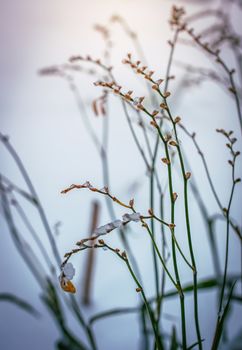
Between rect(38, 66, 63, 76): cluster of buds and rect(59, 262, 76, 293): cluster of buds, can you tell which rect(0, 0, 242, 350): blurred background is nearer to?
rect(38, 66, 63, 76): cluster of buds

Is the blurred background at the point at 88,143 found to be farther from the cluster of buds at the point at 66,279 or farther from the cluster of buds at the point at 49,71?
the cluster of buds at the point at 66,279

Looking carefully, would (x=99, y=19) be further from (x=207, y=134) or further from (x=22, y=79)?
(x=207, y=134)

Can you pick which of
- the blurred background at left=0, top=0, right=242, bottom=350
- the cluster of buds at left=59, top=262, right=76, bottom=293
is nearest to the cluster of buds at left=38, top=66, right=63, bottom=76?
the blurred background at left=0, top=0, right=242, bottom=350

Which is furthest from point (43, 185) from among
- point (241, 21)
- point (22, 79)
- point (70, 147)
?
point (241, 21)

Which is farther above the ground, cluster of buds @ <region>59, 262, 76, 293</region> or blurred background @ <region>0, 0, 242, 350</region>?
blurred background @ <region>0, 0, 242, 350</region>

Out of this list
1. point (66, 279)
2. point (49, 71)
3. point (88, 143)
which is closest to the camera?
point (66, 279)

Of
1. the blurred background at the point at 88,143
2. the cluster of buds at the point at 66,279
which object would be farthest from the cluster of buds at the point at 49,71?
the cluster of buds at the point at 66,279

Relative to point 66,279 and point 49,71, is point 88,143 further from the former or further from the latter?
point 66,279

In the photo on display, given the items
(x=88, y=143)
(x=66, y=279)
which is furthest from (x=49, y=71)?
(x=66, y=279)
